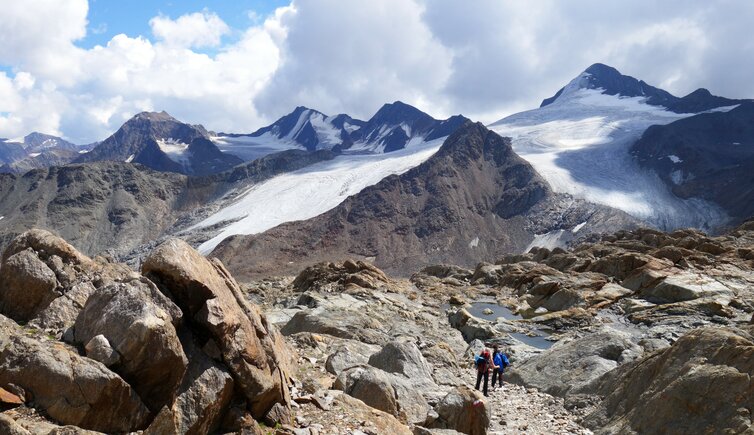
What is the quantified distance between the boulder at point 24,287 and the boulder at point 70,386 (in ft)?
7.83

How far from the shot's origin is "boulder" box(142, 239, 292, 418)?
11125 mm

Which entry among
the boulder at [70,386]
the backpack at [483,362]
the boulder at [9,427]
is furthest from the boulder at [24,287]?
the backpack at [483,362]

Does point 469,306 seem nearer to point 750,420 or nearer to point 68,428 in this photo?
point 750,420

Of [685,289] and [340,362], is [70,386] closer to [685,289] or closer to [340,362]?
[340,362]

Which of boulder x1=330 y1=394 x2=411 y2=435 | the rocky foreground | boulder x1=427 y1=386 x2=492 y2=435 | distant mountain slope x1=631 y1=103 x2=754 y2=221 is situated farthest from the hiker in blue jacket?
distant mountain slope x1=631 y1=103 x2=754 y2=221

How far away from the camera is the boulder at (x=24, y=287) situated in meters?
11.8

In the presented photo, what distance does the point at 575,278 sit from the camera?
203 feet

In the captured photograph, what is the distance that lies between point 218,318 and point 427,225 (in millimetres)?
166138

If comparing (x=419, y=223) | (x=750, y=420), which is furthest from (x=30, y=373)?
(x=419, y=223)

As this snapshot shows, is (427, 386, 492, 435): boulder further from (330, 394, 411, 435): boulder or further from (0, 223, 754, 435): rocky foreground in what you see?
(330, 394, 411, 435): boulder

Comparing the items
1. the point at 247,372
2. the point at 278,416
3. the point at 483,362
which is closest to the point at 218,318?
the point at 247,372

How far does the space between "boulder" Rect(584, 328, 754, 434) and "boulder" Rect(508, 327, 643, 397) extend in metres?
3.66

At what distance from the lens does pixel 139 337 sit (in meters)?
9.91

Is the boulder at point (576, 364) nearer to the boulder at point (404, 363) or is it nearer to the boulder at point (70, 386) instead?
the boulder at point (404, 363)
